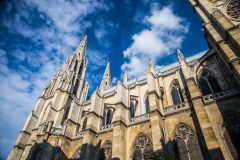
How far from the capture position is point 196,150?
11734 mm

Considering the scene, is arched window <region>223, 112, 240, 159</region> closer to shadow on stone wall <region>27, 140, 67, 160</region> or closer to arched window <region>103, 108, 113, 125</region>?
arched window <region>103, 108, 113, 125</region>

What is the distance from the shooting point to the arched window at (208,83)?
14.9 m

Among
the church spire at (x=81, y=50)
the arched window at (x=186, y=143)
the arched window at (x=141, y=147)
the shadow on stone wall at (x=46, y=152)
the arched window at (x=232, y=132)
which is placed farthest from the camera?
the church spire at (x=81, y=50)

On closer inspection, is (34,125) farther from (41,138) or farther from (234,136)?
(234,136)

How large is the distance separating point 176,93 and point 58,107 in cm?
1528

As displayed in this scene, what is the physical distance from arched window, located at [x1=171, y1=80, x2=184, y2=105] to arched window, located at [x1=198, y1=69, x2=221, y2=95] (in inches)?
85.6

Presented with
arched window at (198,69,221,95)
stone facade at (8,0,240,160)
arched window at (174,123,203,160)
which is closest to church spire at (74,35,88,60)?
stone facade at (8,0,240,160)

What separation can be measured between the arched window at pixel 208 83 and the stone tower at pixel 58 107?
14011 millimetres

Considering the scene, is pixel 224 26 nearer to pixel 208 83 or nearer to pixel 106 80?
pixel 208 83

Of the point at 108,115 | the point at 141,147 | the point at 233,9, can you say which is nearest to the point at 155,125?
the point at 141,147

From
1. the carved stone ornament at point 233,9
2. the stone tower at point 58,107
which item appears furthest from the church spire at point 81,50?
the carved stone ornament at point 233,9

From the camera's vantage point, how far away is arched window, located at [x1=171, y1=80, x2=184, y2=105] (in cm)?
1685

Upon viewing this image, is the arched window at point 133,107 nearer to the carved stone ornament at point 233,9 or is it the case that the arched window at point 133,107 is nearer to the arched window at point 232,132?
the arched window at point 232,132

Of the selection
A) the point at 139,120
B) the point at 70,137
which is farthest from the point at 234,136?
the point at 70,137
